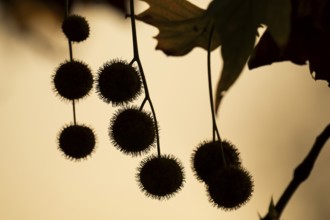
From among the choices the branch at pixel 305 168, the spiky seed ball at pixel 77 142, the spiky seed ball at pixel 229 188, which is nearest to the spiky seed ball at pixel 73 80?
the spiky seed ball at pixel 77 142

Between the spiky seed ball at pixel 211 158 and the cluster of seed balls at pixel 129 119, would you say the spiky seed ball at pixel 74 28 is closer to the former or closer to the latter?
the cluster of seed balls at pixel 129 119

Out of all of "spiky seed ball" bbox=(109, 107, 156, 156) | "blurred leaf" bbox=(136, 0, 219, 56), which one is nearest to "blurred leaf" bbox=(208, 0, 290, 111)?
"blurred leaf" bbox=(136, 0, 219, 56)

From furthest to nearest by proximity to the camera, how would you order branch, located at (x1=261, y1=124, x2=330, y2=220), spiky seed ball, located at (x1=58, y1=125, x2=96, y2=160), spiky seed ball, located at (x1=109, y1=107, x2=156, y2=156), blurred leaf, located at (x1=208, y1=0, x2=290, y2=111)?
spiky seed ball, located at (x1=58, y1=125, x2=96, y2=160) → spiky seed ball, located at (x1=109, y1=107, x2=156, y2=156) → branch, located at (x1=261, y1=124, x2=330, y2=220) → blurred leaf, located at (x1=208, y1=0, x2=290, y2=111)

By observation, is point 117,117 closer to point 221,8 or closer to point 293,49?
point 293,49

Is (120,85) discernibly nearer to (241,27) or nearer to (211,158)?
(211,158)

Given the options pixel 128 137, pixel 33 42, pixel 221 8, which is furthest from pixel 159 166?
pixel 33 42

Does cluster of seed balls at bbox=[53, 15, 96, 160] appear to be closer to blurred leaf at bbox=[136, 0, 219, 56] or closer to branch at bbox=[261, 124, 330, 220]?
blurred leaf at bbox=[136, 0, 219, 56]
